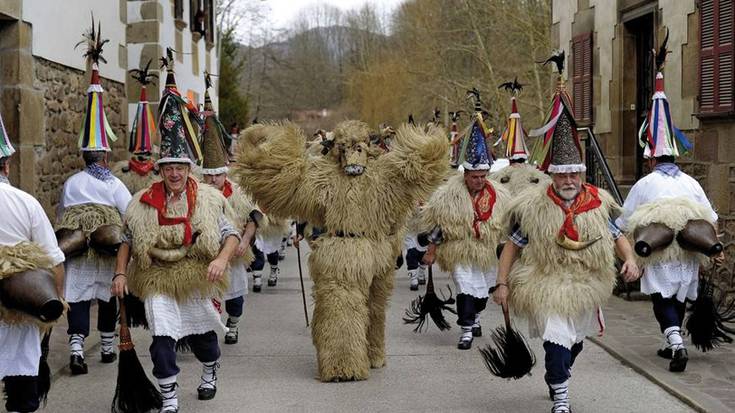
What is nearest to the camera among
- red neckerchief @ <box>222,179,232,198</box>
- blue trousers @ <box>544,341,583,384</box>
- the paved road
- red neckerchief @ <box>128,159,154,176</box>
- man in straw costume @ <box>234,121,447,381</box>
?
blue trousers @ <box>544,341,583,384</box>

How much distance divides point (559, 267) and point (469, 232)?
2.80 meters

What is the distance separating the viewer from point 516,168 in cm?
1139

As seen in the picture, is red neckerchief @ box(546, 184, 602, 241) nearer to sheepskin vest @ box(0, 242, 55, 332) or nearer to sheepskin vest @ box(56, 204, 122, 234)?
sheepskin vest @ box(0, 242, 55, 332)

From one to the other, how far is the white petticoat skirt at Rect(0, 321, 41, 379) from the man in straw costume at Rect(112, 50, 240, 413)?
108 centimetres

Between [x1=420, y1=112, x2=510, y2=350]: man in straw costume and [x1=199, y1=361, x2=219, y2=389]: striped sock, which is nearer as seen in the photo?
[x1=199, y1=361, x2=219, y2=389]: striped sock

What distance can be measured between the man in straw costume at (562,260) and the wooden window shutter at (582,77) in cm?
943

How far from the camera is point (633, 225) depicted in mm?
8188

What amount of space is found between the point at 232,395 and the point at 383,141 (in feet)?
8.17

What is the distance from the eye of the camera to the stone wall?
35.9 ft

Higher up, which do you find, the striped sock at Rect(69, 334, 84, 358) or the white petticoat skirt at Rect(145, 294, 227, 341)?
the white petticoat skirt at Rect(145, 294, 227, 341)

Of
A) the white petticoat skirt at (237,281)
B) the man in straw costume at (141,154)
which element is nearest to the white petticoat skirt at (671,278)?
the white petticoat skirt at (237,281)

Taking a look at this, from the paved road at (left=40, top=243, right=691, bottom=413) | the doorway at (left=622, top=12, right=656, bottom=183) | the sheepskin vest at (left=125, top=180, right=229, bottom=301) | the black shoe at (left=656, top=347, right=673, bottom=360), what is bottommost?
the paved road at (left=40, top=243, right=691, bottom=413)

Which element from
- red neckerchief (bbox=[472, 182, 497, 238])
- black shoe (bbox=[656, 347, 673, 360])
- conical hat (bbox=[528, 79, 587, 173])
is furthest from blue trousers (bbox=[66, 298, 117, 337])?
black shoe (bbox=[656, 347, 673, 360])

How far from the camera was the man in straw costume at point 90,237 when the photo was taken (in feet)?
26.3
